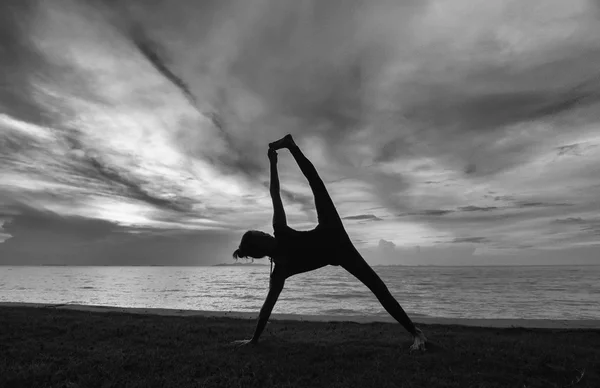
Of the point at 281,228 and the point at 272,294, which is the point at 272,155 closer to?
the point at 281,228

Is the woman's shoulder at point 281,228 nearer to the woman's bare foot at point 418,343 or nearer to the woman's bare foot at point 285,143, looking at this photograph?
the woman's bare foot at point 285,143

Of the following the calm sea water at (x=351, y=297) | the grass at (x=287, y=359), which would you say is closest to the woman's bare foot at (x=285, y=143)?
the grass at (x=287, y=359)

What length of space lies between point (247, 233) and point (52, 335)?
18.4 ft

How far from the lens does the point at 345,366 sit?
18.0 ft

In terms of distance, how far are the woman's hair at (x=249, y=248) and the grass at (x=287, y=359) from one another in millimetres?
1682

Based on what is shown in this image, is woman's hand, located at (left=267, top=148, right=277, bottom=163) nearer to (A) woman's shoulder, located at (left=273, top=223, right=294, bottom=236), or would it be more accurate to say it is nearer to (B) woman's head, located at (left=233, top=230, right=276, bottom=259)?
(A) woman's shoulder, located at (left=273, top=223, right=294, bottom=236)

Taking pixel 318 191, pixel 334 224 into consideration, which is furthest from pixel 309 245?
pixel 318 191

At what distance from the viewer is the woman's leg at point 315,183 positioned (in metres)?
6.52

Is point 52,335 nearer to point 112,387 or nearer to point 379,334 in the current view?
point 112,387

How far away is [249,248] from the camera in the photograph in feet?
20.4

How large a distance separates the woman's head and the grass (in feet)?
5.58

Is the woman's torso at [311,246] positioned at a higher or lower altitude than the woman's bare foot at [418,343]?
higher

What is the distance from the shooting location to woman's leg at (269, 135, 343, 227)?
21.4 feet

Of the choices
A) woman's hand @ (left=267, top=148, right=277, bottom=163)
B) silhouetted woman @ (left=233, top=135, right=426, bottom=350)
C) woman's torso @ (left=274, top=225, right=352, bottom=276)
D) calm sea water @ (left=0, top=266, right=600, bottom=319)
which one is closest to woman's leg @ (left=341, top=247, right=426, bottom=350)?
silhouetted woman @ (left=233, top=135, right=426, bottom=350)
